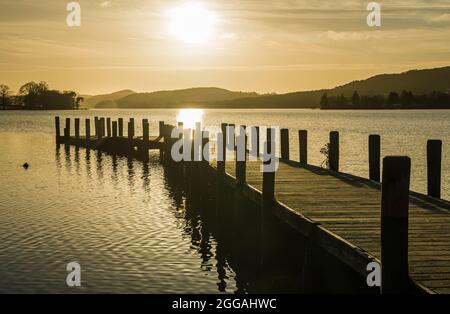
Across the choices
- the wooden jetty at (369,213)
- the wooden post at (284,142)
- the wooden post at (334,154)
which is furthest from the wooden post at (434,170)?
the wooden post at (284,142)

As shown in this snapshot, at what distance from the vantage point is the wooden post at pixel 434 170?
14695 mm

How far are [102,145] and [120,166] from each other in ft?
34.1

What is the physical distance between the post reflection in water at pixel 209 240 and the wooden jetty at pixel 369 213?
1105mm

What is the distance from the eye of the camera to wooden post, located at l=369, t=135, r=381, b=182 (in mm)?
17438

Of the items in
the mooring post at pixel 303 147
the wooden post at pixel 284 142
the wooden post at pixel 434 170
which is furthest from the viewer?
the wooden post at pixel 284 142

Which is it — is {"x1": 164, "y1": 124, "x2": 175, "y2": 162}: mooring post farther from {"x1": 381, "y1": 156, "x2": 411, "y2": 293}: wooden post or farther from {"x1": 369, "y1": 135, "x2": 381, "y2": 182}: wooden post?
{"x1": 381, "y1": 156, "x2": 411, "y2": 293}: wooden post

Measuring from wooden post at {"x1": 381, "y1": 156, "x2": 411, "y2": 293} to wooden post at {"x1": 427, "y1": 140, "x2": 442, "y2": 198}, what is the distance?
722cm

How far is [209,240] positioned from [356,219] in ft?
23.5

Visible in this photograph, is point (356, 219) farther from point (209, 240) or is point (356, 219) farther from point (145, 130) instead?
point (145, 130)

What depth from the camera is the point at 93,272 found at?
1409 cm

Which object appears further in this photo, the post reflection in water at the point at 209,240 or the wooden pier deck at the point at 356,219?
the post reflection in water at the point at 209,240

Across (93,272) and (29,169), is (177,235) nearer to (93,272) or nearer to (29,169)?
(93,272)

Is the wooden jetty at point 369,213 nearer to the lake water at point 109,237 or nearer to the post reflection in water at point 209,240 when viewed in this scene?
the post reflection in water at point 209,240
